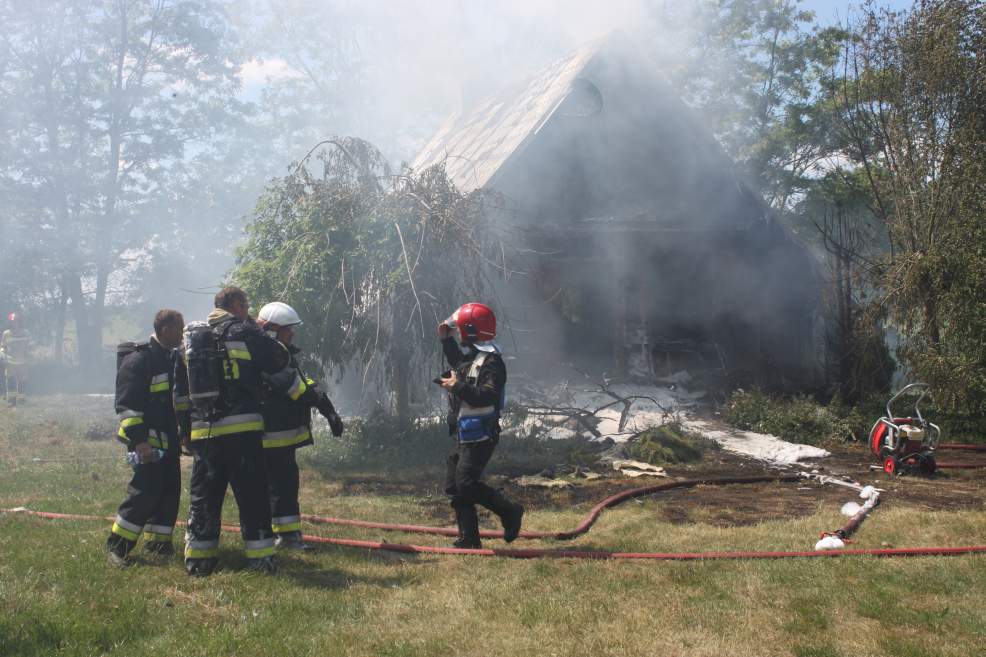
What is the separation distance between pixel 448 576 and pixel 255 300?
5.97 m

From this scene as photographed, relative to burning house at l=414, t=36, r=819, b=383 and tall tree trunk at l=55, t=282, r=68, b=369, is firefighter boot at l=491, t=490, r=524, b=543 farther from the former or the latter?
tall tree trunk at l=55, t=282, r=68, b=369

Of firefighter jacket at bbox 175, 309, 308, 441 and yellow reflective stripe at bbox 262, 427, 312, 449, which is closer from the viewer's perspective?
firefighter jacket at bbox 175, 309, 308, 441

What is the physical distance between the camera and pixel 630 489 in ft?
25.8

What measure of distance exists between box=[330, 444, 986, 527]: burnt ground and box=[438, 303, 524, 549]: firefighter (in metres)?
1.31

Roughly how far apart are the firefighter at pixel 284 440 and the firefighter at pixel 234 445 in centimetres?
40

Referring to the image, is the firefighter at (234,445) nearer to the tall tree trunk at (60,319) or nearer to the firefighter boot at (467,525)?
the firefighter boot at (467,525)

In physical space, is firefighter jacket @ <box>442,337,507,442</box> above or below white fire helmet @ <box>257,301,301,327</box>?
below

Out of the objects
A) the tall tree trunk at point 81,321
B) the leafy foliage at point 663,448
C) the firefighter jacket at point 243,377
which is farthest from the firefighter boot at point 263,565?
the tall tree trunk at point 81,321

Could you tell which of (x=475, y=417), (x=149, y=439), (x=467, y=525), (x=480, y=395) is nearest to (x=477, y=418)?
(x=475, y=417)

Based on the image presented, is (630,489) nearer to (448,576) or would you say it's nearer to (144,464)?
(448,576)

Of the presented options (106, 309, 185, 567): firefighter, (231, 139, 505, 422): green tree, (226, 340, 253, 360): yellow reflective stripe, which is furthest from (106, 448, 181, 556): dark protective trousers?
(231, 139, 505, 422): green tree

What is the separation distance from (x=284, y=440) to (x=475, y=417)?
1349 millimetres

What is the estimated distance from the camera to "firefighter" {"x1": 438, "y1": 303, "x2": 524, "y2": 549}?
534 cm

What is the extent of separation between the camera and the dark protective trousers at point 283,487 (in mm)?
5410
